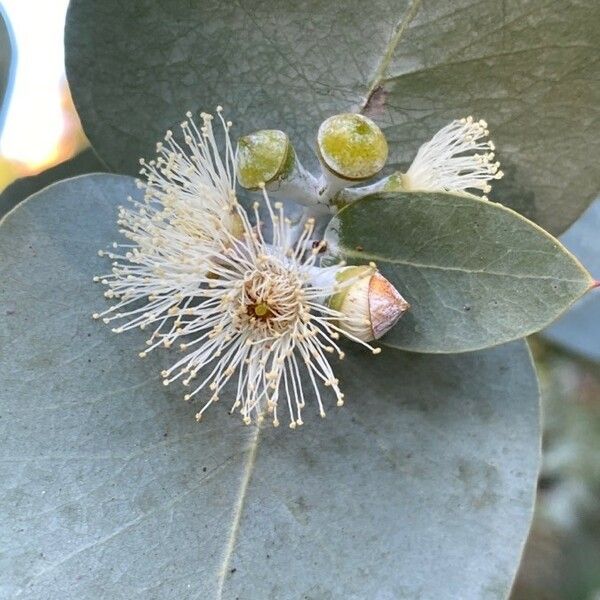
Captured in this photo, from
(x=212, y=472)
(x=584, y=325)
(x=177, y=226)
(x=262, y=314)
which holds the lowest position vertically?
(x=584, y=325)

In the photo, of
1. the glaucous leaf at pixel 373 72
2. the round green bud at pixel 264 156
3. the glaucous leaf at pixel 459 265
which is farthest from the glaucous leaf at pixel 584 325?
the round green bud at pixel 264 156

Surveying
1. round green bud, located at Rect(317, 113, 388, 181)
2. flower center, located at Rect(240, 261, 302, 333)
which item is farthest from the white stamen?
flower center, located at Rect(240, 261, 302, 333)

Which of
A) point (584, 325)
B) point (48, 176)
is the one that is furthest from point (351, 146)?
point (584, 325)

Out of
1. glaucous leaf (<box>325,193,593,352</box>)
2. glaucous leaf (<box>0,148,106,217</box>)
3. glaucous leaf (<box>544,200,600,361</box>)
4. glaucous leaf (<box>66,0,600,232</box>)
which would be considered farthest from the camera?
glaucous leaf (<box>544,200,600,361</box>)

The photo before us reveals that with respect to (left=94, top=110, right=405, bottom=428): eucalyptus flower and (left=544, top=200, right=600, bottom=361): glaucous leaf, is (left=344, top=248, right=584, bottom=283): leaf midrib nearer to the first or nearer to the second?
(left=94, top=110, right=405, bottom=428): eucalyptus flower

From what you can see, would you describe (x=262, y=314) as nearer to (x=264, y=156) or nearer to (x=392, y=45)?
(x=264, y=156)

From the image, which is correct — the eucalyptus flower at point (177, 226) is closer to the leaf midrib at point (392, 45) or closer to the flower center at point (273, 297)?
the flower center at point (273, 297)

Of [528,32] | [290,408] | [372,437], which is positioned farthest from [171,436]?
[528,32]
